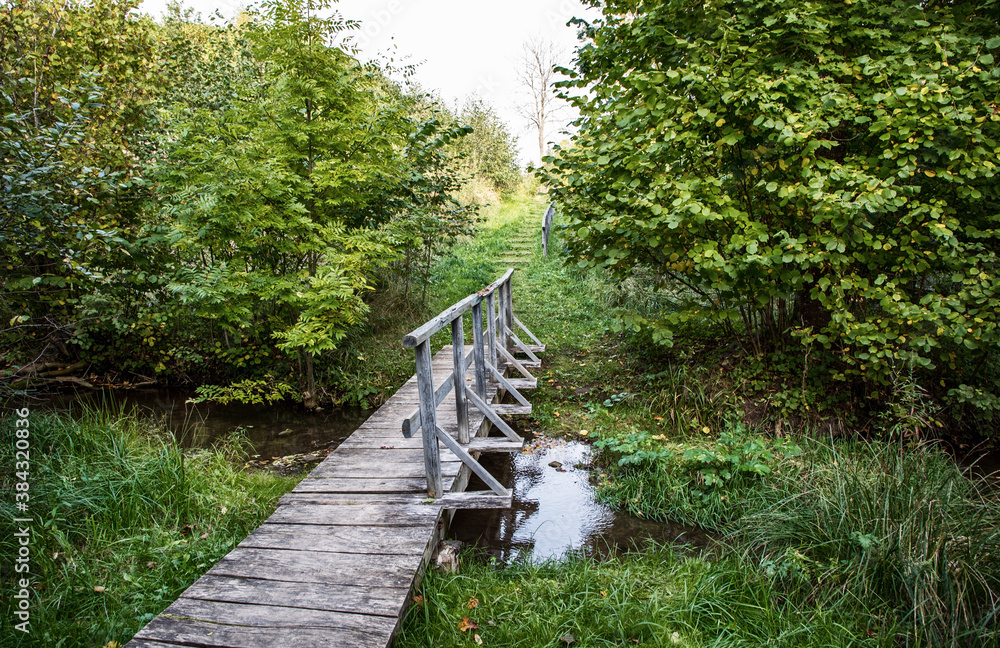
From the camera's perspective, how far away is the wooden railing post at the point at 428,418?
3676 millimetres

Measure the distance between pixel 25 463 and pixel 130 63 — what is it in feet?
18.9

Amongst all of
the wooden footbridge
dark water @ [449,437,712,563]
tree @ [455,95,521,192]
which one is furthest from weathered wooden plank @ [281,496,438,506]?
tree @ [455,95,521,192]

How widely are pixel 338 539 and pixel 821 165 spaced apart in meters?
4.66

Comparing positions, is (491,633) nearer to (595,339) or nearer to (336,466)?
(336,466)

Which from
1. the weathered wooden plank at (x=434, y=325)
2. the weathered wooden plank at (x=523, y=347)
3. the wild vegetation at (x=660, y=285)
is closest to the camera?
the wild vegetation at (x=660, y=285)

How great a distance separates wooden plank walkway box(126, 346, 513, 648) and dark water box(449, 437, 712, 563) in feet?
1.87

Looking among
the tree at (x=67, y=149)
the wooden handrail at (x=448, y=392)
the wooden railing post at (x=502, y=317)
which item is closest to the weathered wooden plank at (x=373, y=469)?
the wooden handrail at (x=448, y=392)

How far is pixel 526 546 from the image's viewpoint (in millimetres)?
4195

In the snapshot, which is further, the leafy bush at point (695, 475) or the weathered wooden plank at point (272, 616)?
the leafy bush at point (695, 475)

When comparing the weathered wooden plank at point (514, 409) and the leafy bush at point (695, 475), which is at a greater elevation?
the weathered wooden plank at point (514, 409)

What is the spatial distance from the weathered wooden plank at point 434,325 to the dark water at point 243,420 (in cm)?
271

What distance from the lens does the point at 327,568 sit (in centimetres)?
304

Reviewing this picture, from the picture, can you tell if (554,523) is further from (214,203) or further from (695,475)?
(214,203)

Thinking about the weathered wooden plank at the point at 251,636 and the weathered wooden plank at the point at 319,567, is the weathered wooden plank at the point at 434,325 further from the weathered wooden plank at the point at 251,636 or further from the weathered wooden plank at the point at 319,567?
the weathered wooden plank at the point at 251,636
